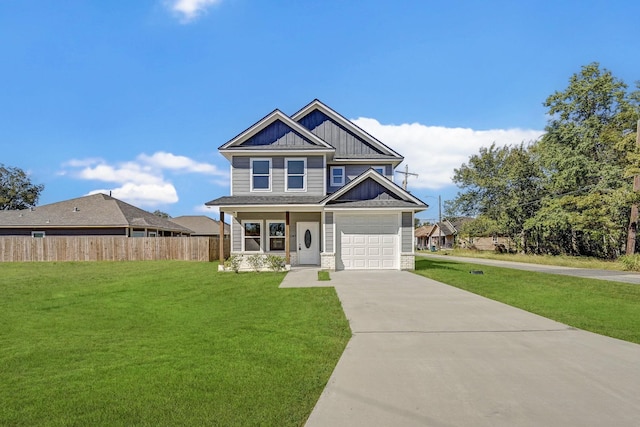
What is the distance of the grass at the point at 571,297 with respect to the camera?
298 inches

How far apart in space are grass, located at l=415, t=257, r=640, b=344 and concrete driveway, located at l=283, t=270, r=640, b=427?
0.79m

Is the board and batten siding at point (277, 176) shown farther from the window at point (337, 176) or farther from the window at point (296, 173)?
the window at point (337, 176)

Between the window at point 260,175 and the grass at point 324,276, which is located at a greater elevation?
the window at point 260,175

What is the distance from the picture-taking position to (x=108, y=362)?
17.1 ft

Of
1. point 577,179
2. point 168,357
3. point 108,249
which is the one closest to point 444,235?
point 577,179

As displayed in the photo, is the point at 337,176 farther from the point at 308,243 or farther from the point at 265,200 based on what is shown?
the point at 265,200

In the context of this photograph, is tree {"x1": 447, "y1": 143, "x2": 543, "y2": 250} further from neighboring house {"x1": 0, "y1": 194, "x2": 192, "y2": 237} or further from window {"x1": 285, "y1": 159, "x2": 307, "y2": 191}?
neighboring house {"x1": 0, "y1": 194, "x2": 192, "y2": 237}

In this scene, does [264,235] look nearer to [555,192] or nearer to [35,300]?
[35,300]

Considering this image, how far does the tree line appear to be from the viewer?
90.4ft

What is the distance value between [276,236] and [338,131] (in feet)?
23.2

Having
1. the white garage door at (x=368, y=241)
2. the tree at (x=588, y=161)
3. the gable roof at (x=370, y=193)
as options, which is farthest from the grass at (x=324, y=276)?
the tree at (x=588, y=161)

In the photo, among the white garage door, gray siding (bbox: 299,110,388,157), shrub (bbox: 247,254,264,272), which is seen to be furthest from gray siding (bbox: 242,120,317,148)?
shrub (bbox: 247,254,264,272)

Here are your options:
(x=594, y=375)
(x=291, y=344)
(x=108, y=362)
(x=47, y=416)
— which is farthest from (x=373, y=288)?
Result: (x=47, y=416)

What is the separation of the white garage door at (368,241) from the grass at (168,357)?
6386 mm
